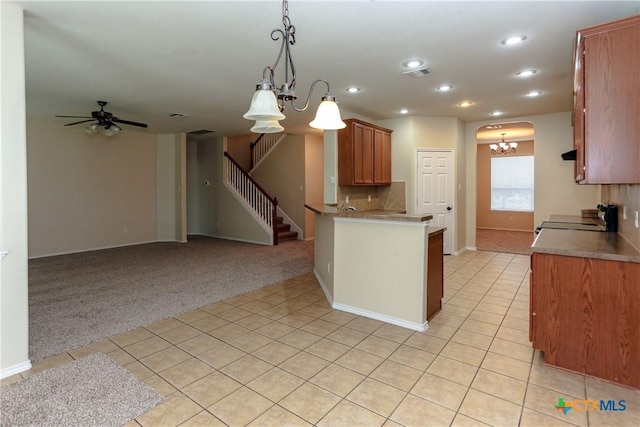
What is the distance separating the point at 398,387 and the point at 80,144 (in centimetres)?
766

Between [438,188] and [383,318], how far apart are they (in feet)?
12.6

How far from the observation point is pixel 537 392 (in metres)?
2.19

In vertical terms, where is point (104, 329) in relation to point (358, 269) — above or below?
below

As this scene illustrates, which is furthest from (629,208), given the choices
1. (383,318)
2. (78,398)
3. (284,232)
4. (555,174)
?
(284,232)

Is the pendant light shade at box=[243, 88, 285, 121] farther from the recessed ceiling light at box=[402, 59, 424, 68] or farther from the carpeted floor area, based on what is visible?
the carpeted floor area

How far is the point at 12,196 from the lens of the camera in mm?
2365

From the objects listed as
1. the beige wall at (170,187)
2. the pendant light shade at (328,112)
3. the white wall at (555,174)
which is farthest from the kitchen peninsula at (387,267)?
the beige wall at (170,187)

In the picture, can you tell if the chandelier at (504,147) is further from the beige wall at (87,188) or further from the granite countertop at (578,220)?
the beige wall at (87,188)

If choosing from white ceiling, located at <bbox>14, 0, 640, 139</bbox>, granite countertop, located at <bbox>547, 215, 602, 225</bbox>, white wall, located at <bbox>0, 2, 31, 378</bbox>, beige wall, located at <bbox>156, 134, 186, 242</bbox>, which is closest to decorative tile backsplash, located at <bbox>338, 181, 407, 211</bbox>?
white ceiling, located at <bbox>14, 0, 640, 139</bbox>

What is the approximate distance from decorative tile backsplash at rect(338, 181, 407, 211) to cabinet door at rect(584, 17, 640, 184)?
3.96m

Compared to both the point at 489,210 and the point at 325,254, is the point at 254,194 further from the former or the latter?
the point at 489,210

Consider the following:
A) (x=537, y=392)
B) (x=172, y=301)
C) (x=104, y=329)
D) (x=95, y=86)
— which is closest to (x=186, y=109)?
(x=95, y=86)

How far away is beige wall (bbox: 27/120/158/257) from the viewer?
6.50 meters

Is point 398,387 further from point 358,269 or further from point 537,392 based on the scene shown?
point 358,269
